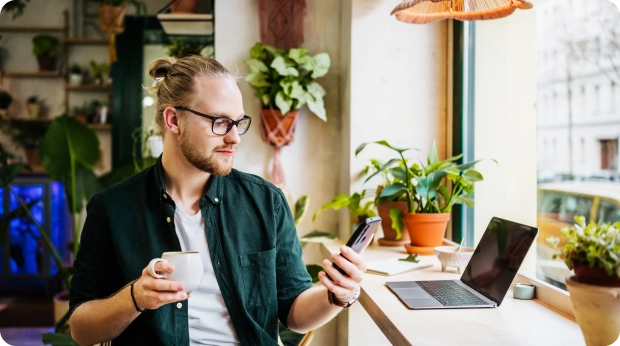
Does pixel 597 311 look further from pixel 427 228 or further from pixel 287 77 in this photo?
pixel 287 77

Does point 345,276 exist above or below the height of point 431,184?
below

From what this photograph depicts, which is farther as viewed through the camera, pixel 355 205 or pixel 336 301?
pixel 355 205

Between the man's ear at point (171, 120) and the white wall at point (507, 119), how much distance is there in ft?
4.34

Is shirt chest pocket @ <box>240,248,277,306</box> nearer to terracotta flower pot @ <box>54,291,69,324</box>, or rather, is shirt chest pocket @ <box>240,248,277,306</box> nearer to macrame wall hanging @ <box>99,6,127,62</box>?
terracotta flower pot @ <box>54,291,69,324</box>

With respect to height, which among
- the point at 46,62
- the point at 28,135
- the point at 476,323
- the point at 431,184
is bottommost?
the point at 476,323

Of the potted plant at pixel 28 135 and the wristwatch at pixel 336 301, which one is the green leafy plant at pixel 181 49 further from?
the potted plant at pixel 28 135

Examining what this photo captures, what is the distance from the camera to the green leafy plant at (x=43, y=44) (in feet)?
17.9

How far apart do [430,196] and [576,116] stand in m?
0.67

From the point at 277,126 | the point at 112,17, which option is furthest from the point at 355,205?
the point at 112,17

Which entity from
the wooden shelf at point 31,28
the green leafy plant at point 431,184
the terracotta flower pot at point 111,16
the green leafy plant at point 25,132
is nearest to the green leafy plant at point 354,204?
the green leafy plant at point 431,184

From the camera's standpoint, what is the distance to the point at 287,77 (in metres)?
2.79

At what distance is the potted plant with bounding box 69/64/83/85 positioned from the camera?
556cm

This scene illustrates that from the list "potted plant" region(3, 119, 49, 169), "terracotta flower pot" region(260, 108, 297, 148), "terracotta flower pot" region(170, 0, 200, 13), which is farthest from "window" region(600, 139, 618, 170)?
"potted plant" region(3, 119, 49, 169)

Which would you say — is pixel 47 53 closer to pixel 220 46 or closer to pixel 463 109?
pixel 220 46
